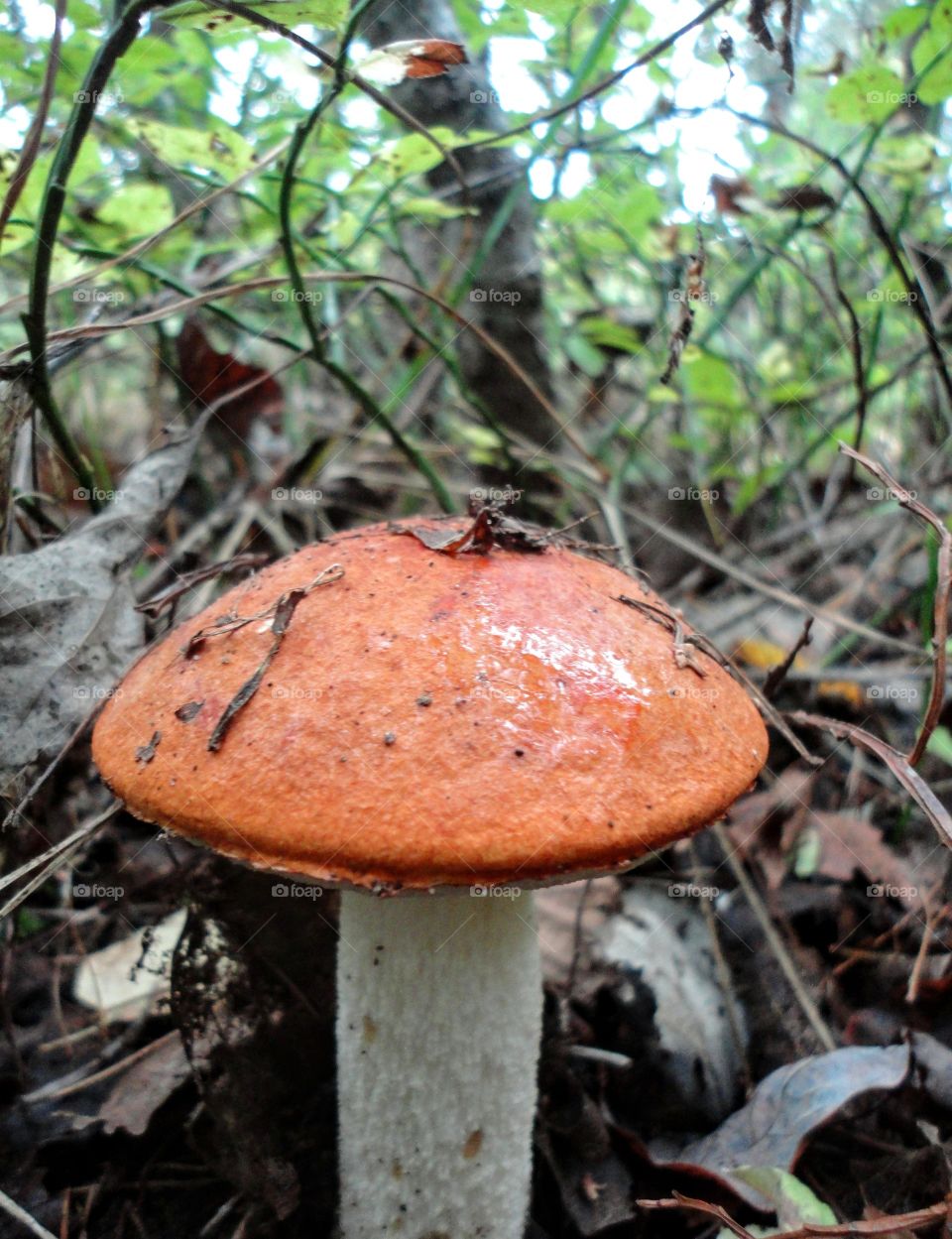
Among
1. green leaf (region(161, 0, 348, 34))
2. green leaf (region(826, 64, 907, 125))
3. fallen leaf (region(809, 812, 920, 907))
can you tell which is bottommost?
fallen leaf (region(809, 812, 920, 907))

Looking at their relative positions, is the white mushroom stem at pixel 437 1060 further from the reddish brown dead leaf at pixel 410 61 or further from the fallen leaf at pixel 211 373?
the fallen leaf at pixel 211 373

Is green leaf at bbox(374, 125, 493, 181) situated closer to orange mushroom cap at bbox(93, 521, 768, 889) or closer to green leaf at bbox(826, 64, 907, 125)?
green leaf at bbox(826, 64, 907, 125)

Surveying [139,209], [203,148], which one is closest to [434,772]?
[203,148]

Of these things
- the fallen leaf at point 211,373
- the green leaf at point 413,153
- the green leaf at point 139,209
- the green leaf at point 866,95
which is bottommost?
the fallen leaf at point 211,373

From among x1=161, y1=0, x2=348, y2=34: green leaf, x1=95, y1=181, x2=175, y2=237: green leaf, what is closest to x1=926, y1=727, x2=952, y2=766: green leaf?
x1=161, y1=0, x2=348, y2=34: green leaf

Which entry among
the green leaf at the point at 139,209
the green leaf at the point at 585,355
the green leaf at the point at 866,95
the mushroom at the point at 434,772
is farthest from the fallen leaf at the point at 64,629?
the green leaf at the point at 585,355

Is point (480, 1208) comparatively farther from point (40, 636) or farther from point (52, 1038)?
point (40, 636)

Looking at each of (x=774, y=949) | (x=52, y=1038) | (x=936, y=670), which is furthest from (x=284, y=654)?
(x=774, y=949)

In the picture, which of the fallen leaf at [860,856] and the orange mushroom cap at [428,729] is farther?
the fallen leaf at [860,856]
